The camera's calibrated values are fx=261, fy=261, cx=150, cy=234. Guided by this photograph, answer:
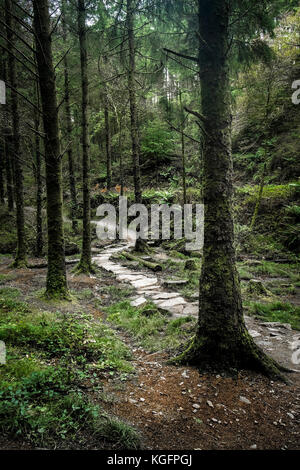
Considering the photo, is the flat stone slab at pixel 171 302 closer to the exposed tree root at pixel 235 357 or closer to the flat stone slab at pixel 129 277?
the flat stone slab at pixel 129 277

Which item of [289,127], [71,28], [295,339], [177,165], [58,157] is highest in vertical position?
[71,28]

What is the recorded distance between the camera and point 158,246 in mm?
13766

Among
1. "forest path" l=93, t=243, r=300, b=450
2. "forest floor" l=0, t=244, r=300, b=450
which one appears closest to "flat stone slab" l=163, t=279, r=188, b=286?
"forest floor" l=0, t=244, r=300, b=450

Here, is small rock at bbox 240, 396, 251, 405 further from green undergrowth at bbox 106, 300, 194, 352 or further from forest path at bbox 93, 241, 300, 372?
green undergrowth at bbox 106, 300, 194, 352

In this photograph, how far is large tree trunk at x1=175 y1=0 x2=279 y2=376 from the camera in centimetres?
343

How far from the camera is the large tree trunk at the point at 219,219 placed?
343 centimetres

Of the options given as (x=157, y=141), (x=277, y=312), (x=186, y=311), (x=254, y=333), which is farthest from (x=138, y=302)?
(x=157, y=141)

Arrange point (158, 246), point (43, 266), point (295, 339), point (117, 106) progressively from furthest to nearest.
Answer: point (117, 106), point (158, 246), point (43, 266), point (295, 339)

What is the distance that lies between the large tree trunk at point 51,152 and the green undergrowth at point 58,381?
156 cm

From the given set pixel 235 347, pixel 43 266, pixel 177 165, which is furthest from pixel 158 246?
pixel 235 347

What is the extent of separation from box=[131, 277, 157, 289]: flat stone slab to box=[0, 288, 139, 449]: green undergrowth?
348cm

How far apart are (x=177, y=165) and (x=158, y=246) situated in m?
7.93

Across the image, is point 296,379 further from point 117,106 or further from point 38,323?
point 117,106

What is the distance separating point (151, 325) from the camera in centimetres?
498
